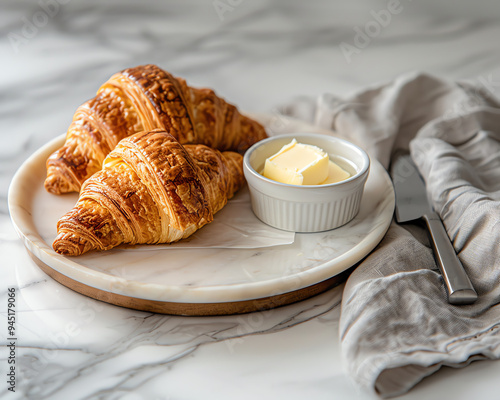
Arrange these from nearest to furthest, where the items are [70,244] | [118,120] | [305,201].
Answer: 1. [70,244]
2. [305,201]
3. [118,120]

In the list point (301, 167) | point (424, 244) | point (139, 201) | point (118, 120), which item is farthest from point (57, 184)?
point (424, 244)

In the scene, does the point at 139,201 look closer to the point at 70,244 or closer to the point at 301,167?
the point at 70,244

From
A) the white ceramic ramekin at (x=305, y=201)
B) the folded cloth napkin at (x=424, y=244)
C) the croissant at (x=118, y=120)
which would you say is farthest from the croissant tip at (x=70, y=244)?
the folded cloth napkin at (x=424, y=244)

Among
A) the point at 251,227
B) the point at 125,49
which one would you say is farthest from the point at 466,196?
the point at 125,49

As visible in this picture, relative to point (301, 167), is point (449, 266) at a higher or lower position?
lower

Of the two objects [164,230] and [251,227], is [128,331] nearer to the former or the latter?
[164,230]

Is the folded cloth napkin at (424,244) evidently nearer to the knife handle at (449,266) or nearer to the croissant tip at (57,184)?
the knife handle at (449,266)

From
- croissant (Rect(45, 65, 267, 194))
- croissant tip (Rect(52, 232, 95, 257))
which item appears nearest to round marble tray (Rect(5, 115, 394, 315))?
croissant tip (Rect(52, 232, 95, 257))
